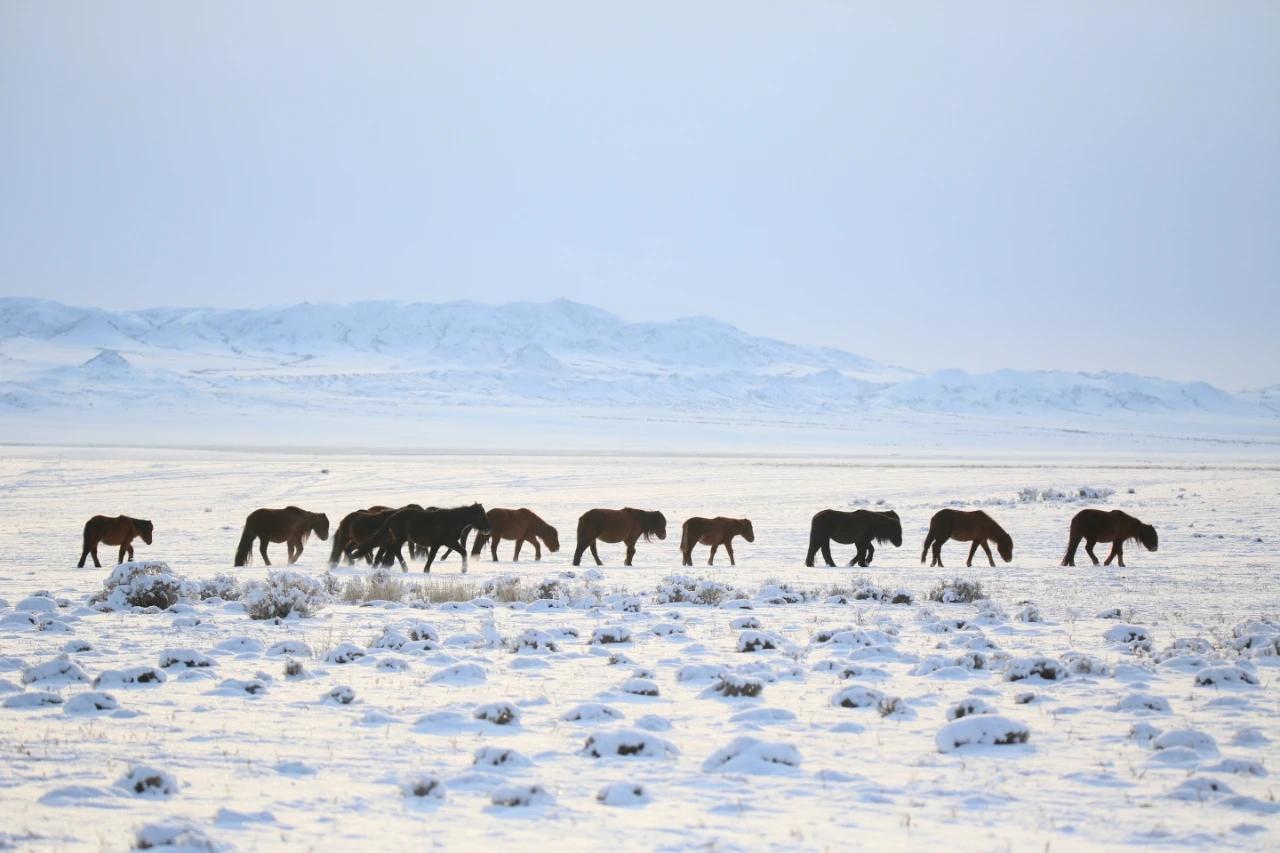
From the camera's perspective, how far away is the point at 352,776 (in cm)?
695

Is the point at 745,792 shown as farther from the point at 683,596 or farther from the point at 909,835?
the point at 683,596

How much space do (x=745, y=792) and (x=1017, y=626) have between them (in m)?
7.61

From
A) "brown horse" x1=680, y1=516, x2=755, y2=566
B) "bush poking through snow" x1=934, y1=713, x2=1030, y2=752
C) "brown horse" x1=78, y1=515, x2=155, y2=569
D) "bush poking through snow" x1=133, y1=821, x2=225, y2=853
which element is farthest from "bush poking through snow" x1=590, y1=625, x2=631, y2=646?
"brown horse" x1=78, y1=515, x2=155, y2=569

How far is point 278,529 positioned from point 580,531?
570 cm

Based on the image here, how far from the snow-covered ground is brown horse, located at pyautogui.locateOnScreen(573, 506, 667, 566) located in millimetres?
3648

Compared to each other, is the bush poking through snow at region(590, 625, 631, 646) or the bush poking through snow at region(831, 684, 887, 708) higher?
the bush poking through snow at region(831, 684, 887, 708)

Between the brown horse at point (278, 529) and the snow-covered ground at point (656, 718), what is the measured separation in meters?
2.68

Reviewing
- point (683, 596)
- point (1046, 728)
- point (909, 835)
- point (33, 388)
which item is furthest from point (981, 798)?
point (33, 388)

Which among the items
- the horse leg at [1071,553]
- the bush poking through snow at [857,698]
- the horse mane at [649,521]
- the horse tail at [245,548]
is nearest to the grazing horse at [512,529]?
the horse mane at [649,521]

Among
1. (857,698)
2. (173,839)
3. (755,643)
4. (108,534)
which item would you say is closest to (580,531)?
(108,534)

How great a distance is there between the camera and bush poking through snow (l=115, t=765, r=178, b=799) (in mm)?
6430

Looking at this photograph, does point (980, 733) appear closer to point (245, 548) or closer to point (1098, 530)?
point (1098, 530)

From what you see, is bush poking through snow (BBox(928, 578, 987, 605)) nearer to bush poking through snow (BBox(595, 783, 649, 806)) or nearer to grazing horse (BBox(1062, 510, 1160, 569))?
grazing horse (BBox(1062, 510, 1160, 569))

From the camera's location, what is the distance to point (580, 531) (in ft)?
72.6
